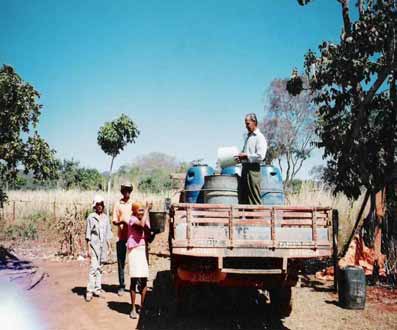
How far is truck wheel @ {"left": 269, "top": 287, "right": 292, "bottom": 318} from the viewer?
545cm

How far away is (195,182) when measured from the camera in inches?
249

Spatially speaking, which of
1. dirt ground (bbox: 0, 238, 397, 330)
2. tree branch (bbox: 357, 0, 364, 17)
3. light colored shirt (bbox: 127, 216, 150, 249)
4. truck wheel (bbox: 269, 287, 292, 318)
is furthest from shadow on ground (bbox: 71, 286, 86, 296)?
tree branch (bbox: 357, 0, 364, 17)

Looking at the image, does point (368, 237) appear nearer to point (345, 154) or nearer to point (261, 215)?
point (345, 154)

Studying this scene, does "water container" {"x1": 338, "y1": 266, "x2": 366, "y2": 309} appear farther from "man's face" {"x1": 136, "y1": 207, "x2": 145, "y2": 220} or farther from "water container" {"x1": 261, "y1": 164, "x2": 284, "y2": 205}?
"man's face" {"x1": 136, "y1": 207, "x2": 145, "y2": 220}

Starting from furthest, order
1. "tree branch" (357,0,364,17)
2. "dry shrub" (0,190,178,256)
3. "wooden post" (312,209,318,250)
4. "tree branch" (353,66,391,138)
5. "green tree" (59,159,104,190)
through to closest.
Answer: "green tree" (59,159,104,190)
"dry shrub" (0,190,178,256)
"tree branch" (357,0,364,17)
"tree branch" (353,66,391,138)
"wooden post" (312,209,318,250)

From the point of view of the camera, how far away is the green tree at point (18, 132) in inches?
298

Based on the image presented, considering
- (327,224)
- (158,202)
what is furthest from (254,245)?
(158,202)

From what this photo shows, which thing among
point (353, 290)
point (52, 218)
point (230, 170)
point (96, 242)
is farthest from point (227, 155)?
point (52, 218)

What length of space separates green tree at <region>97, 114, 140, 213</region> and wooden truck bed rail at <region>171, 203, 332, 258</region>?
17.4m

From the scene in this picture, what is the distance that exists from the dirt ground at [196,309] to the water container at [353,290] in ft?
0.51

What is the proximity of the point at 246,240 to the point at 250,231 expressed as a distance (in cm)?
12

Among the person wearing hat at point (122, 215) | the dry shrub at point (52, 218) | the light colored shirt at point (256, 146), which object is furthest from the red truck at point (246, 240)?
the dry shrub at point (52, 218)

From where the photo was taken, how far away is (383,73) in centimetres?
762

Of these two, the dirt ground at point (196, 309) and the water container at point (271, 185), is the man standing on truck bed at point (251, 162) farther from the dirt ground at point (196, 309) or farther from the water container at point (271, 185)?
the dirt ground at point (196, 309)
